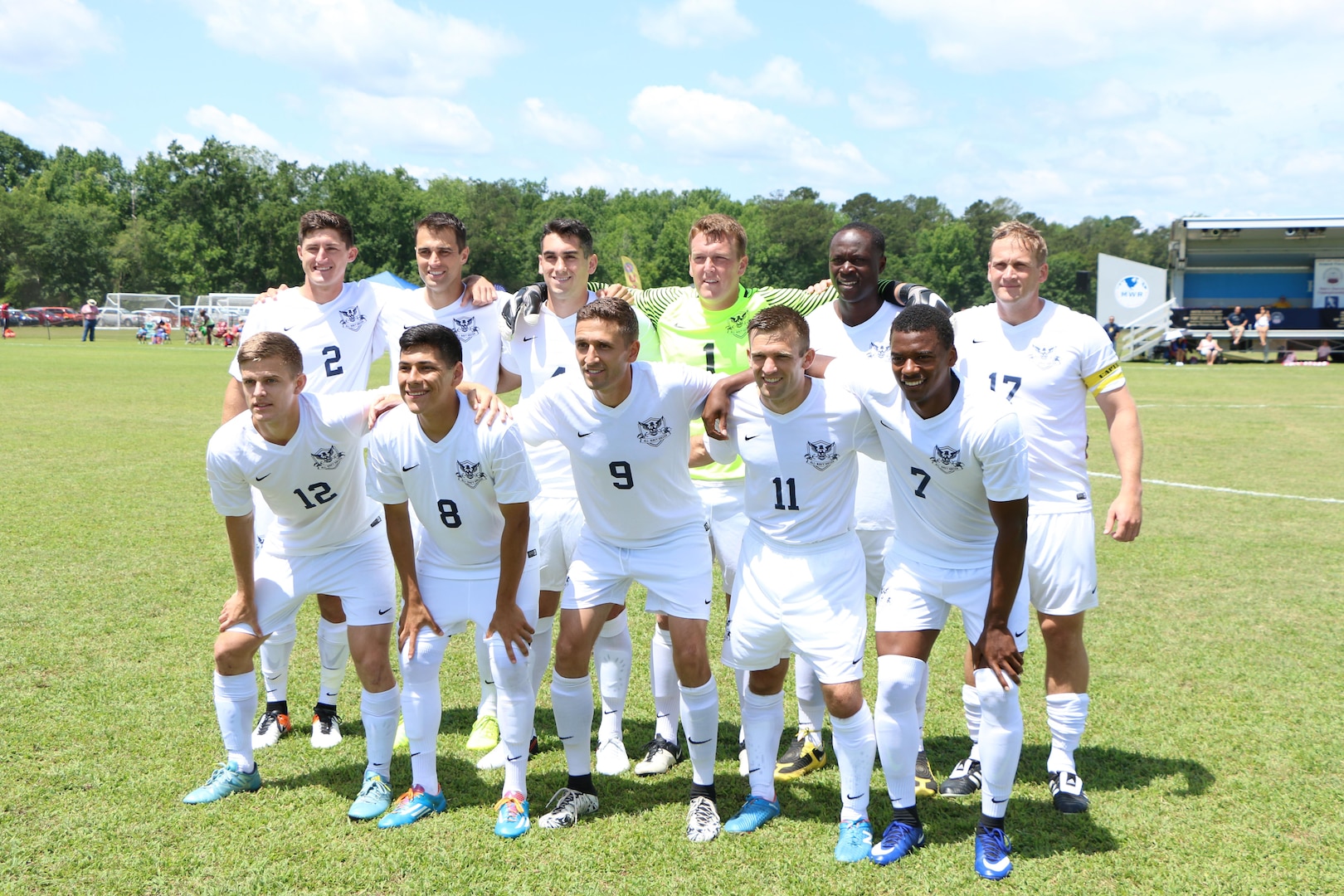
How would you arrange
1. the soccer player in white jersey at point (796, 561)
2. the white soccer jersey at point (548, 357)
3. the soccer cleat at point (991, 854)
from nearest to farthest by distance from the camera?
the soccer cleat at point (991, 854), the soccer player in white jersey at point (796, 561), the white soccer jersey at point (548, 357)

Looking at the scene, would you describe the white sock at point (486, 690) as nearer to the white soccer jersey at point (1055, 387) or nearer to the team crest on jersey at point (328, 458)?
the team crest on jersey at point (328, 458)

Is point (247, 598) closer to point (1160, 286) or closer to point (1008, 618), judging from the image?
point (1008, 618)

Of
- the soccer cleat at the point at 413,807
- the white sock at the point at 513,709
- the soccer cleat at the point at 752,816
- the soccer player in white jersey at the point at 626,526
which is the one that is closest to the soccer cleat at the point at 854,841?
the soccer cleat at the point at 752,816

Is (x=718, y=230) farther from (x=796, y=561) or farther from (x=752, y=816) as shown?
(x=752, y=816)

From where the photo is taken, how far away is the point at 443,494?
170 inches

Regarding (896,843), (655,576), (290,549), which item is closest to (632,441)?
(655,576)

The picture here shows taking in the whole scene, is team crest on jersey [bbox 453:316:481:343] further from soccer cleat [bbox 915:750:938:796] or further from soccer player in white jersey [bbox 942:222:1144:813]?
soccer cleat [bbox 915:750:938:796]

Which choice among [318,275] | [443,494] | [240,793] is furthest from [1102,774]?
[318,275]

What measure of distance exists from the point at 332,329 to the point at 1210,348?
40.2 meters

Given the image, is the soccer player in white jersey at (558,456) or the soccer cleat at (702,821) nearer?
the soccer cleat at (702,821)

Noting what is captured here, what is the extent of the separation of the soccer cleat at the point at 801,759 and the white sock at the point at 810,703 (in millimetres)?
21

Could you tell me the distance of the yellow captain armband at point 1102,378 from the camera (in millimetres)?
4555

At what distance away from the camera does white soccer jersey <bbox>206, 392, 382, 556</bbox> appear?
14.6 feet

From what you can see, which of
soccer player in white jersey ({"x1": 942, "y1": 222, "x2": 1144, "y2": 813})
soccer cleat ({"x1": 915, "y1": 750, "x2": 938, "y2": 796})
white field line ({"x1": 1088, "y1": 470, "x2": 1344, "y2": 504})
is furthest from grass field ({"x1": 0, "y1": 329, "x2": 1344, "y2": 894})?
white field line ({"x1": 1088, "y1": 470, "x2": 1344, "y2": 504})
